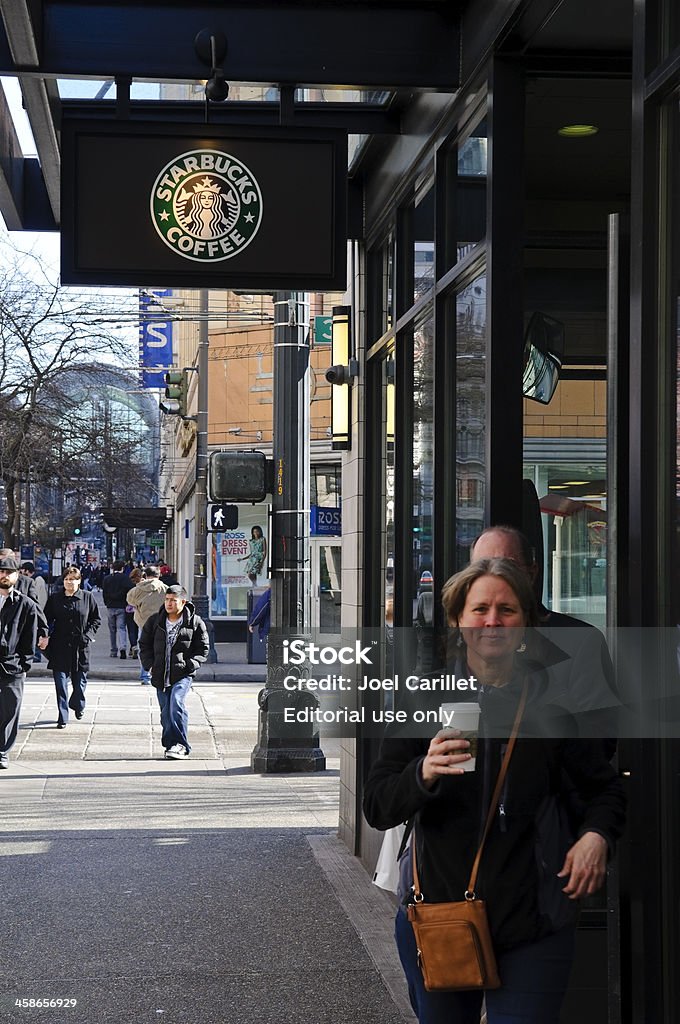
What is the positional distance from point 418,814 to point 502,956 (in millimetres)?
393

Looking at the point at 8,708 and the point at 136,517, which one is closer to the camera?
the point at 8,708

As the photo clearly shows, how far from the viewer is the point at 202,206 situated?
6320 mm

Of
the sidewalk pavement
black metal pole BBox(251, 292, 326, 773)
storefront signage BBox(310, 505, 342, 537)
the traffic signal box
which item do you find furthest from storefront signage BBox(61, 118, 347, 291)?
the traffic signal box

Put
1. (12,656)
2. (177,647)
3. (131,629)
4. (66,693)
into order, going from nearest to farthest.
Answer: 1. (12,656)
2. (177,647)
3. (66,693)
4. (131,629)

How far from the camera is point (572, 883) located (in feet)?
10.9

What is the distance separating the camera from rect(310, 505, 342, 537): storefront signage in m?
28.8

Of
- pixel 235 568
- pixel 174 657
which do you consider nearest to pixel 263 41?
pixel 174 657

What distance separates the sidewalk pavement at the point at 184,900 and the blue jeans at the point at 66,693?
199 centimetres

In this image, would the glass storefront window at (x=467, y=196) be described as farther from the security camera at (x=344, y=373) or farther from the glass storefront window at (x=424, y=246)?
the security camera at (x=344, y=373)

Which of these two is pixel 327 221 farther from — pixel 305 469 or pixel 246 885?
pixel 305 469

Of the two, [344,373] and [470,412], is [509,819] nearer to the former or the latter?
[470,412]

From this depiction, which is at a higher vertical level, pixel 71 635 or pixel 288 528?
pixel 288 528

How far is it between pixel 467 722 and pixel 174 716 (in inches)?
429

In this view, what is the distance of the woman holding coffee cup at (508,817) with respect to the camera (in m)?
3.37
